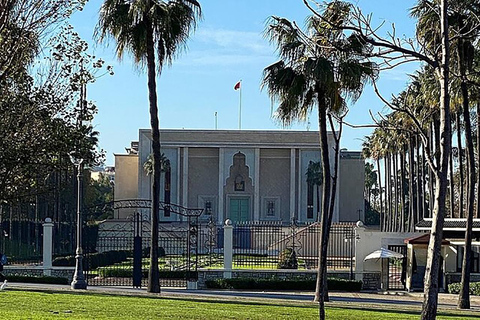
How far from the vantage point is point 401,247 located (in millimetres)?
39031

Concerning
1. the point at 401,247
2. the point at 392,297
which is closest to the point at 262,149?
the point at 401,247

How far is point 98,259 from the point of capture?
4128 cm

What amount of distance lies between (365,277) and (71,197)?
34.8 m

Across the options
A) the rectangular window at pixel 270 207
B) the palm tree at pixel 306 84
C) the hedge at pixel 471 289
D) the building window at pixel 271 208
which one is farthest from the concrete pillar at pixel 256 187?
the palm tree at pixel 306 84

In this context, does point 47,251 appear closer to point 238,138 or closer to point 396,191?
point 396,191

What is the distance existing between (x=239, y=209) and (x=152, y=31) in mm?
54195

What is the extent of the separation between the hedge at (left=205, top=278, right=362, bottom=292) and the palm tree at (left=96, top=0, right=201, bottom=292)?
26.2ft

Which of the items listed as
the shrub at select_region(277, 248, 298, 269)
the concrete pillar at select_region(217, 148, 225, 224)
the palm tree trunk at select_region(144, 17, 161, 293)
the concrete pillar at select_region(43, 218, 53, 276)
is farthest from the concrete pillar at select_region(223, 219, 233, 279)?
the concrete pillar at select_region(217, 148, 225, 224)

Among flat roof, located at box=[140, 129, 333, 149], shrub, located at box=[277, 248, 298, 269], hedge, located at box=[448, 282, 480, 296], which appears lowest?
hedge, located at box=[448, 282, 480, 296]

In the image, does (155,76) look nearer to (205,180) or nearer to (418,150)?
(418,150)

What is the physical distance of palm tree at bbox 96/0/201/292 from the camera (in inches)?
982

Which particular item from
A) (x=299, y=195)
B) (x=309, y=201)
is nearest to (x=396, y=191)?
(x=309, y=201)

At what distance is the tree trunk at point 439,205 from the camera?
35.7ft

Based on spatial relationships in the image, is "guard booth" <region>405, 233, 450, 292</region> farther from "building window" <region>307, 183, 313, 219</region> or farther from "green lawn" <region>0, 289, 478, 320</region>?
"building window" <region>307, 183, 313, 219</region>
